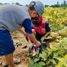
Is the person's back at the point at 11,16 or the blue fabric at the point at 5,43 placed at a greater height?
the person's back at the point at 11,16

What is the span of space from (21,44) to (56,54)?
2.89 meters

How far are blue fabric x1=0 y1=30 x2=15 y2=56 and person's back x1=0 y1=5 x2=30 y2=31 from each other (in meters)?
0.11

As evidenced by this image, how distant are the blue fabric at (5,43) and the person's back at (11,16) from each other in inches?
4.5

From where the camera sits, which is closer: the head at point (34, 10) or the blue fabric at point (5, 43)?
the head at point (34, 10)

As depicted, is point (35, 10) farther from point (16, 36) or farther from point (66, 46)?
point (16, 36)

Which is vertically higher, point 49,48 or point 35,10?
point 35,10

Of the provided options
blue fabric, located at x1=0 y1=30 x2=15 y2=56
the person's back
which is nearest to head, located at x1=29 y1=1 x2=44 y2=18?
the person's back

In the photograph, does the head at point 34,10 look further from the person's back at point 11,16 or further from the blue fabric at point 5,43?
the blue fabric at point 5,43

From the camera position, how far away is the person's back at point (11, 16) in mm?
5184

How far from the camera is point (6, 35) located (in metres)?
5.36

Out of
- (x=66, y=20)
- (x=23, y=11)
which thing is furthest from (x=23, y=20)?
(x=66, y=20)

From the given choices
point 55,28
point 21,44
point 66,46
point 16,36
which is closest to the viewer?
point 66,46

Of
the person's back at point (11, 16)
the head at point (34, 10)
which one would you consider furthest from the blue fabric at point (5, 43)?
the head at point (34, 10)

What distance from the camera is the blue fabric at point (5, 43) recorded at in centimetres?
535
